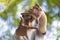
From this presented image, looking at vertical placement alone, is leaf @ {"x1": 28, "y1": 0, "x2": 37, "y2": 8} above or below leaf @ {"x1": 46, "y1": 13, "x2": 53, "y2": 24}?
above

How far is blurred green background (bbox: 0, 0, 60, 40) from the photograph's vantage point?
1230 mm

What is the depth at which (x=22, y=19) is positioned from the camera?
4.08ft

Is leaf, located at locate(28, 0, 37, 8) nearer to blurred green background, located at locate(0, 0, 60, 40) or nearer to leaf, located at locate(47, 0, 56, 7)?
blurred green background, located at locate(0, 0, 60, 40)

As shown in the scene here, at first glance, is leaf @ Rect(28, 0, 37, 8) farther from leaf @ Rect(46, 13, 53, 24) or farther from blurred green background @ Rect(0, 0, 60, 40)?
leaf @ Rect(46, 13, 53, 24)

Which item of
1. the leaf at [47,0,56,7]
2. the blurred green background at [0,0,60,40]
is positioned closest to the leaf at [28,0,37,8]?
the blurred green background at [0,0,60,40]

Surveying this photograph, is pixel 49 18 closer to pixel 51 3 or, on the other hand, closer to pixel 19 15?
pixel 51 3

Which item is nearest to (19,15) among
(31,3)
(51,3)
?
(31,3)

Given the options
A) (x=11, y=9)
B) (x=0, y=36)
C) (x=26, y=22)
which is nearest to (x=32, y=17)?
(x=26, y=22)

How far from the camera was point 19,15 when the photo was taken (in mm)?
1248

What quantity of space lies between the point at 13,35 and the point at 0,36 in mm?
92

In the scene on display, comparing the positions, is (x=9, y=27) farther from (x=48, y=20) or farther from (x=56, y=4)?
(x=56, y=4)

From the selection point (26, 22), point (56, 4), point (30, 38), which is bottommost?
point (30, 38)

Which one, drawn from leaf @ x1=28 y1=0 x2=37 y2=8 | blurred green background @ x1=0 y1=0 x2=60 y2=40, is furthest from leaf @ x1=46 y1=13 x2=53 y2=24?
leaf @ x1=28 y1=0 x2=37 y2=8

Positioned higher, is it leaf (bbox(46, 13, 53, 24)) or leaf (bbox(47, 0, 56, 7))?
leaf (bbox(47, 0, 56, 7))
